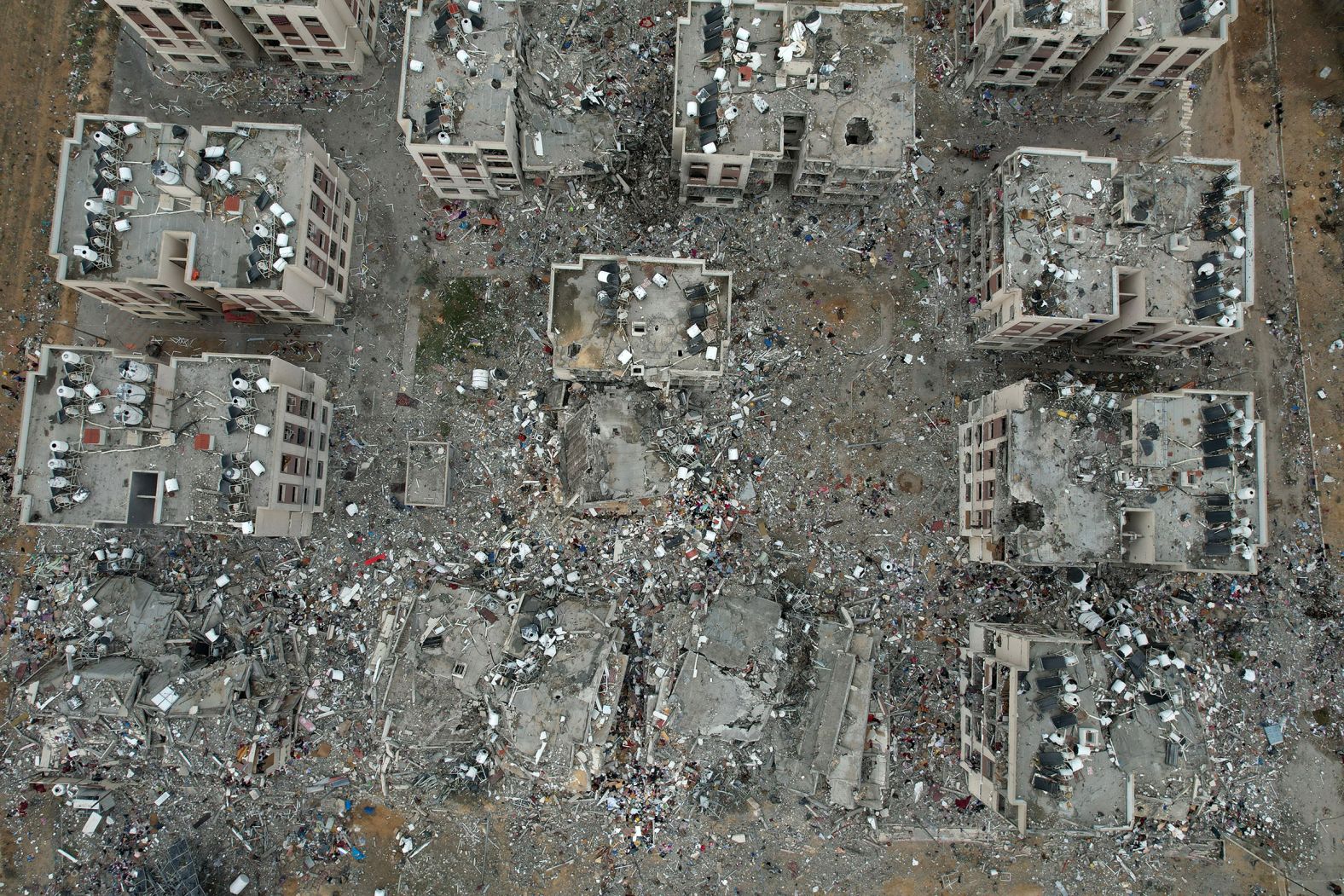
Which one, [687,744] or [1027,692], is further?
[687,744]

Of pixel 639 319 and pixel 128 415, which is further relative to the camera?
pixel 639 319

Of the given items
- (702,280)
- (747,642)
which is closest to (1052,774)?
(747,642)

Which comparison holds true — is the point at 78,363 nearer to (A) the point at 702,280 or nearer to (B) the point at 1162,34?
(A) the point at 702,280

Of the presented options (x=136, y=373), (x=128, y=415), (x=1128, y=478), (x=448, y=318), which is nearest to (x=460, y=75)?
(x=448, y=318)

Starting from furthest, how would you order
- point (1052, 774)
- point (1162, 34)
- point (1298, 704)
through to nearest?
point (1298, 704), point (1162, 34), point (1052, 774)

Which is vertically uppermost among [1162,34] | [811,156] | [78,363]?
[1162,34]

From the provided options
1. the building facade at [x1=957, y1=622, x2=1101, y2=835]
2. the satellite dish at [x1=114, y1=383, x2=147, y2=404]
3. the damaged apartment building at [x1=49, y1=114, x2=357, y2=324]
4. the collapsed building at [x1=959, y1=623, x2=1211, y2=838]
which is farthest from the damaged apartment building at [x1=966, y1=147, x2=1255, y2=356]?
Result: the satellite dish at [x1=114, y1=383, x2=147, y2=404]

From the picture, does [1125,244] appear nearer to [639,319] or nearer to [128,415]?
[639,319]
